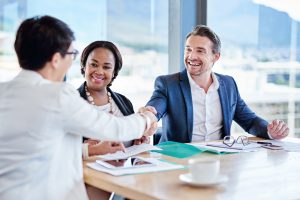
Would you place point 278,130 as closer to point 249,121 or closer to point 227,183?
point 249,121

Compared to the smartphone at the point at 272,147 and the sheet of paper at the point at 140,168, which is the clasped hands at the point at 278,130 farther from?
the sheet of paper at the point at 140,168

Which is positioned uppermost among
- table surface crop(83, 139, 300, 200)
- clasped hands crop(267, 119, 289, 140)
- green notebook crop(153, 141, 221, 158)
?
clasped hands crop(267, 119, 289, 140)

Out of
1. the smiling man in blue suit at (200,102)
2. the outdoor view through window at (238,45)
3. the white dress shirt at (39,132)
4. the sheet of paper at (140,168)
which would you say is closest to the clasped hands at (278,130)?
the smiling man in blue suit at (200,102)

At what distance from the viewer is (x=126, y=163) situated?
189cm

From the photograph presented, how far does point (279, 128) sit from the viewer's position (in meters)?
2.64

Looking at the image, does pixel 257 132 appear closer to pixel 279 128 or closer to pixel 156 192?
pixel 279 128

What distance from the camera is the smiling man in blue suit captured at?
9.23 ft

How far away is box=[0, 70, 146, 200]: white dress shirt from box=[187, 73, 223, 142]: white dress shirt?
127cm

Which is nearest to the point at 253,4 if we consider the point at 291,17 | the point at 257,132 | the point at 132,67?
the point at 291,17

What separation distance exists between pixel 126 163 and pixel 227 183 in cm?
44

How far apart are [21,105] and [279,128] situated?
5.17 ft

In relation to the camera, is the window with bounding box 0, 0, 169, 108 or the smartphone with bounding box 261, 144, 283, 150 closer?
the smartphone with bounding box 261, 144, 283, 150

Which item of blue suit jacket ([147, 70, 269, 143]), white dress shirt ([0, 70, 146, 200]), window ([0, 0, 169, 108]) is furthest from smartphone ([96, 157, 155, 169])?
window ([0, 0, 169, 108])

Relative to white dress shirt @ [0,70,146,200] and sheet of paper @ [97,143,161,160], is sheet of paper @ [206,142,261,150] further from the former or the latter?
white dress shirt @ [0,70,146,200]
